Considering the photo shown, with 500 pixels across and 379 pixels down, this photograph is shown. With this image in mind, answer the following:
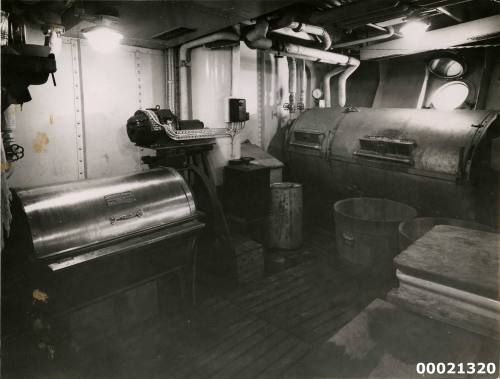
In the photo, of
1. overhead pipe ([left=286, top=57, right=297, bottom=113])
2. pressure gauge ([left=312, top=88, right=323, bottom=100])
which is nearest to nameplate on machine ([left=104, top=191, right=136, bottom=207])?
overhead pipe ([left=286, top=57, right=297, bottom=113])

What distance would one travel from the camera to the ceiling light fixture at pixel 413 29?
579 cm

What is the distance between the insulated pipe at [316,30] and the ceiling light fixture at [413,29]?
3.75 feet

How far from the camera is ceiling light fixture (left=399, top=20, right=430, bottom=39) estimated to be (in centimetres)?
579

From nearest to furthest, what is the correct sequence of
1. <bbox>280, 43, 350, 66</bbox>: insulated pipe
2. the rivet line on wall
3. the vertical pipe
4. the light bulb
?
the light bulb
the rivet line on wall
<bbox>280, 43, 350, 66</bbox>: insulated pipe
the vertical pipe

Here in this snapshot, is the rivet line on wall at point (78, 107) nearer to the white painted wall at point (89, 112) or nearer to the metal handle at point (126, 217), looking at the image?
the white painted wall at point (89, 112)

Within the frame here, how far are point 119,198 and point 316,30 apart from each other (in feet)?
13.0

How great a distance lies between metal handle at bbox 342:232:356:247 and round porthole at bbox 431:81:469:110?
3253 millimetres

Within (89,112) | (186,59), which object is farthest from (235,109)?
(89,112)

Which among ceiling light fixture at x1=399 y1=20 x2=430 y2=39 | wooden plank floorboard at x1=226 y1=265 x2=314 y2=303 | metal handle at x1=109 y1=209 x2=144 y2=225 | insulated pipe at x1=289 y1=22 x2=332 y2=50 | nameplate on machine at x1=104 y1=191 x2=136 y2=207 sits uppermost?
ceiling light fixture at x1=399 y1=20 x2=430 y2=39

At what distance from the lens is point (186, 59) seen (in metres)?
4.95

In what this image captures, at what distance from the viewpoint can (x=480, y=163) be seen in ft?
14.3

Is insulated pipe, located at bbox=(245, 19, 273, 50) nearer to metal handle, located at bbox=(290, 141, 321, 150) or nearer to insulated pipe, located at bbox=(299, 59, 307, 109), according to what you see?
metal handle, located at bbox=(290, 141, 321, 150)

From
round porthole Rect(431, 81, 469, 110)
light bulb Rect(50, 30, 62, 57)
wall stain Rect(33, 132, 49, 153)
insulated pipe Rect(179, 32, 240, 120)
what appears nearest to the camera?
light bulb Rect(50, 30, 62, 57)

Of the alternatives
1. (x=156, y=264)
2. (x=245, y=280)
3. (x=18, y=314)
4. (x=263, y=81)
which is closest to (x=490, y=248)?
(x=156, y=264)
